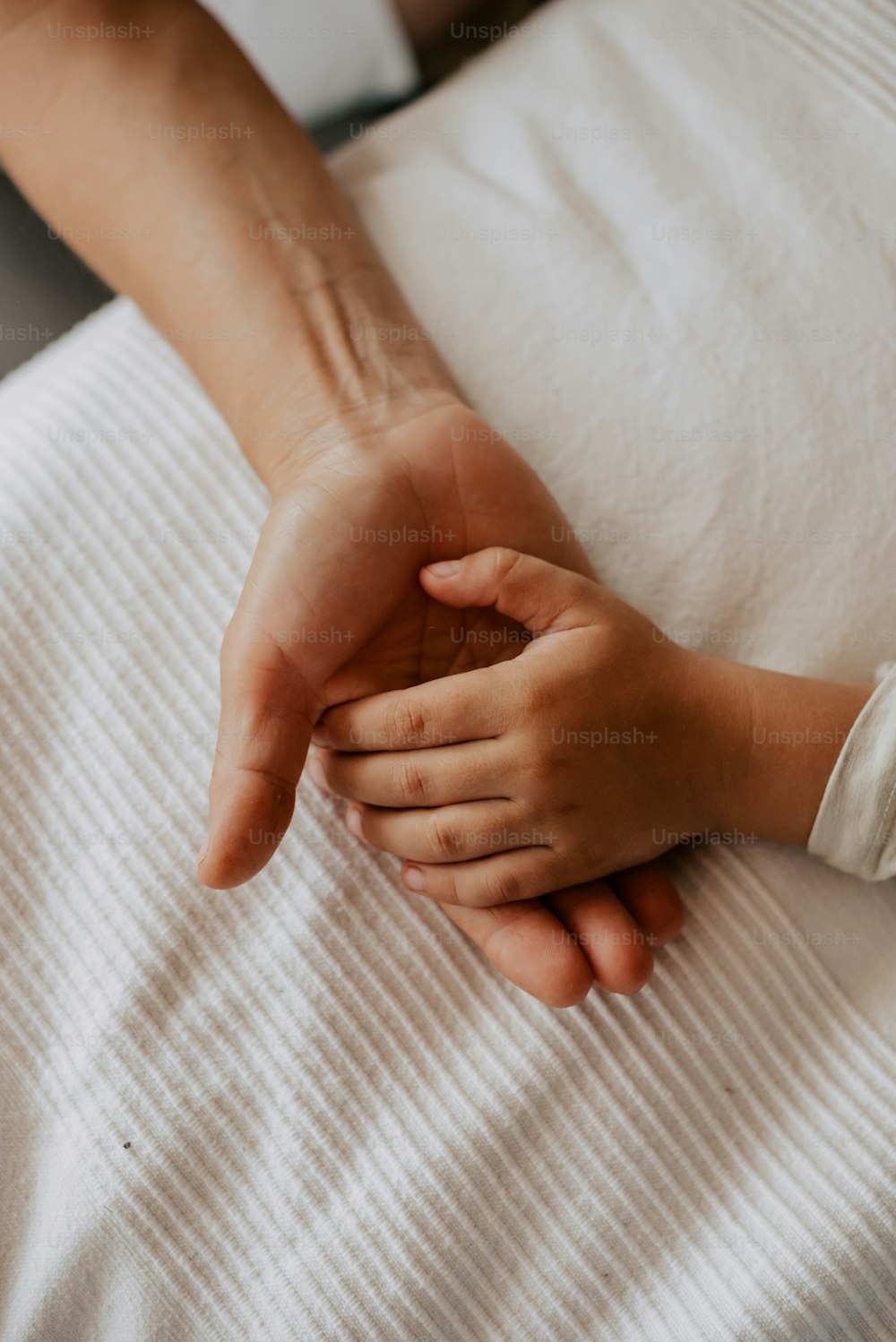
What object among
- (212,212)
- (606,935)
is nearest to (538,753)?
(606,935)

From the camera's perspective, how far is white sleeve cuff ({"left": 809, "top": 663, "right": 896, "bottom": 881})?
0.65m

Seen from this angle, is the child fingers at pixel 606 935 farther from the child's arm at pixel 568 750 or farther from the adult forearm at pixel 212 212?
the adult forearm at pixel 212 212

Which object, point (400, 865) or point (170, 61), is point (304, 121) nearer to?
point (170, 61)

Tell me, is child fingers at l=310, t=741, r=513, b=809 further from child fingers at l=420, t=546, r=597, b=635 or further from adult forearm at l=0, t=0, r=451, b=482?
adult forearm at l=0, t=0, r=451, b=482

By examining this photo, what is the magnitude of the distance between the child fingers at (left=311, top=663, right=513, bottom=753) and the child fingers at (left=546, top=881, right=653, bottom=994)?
13cm

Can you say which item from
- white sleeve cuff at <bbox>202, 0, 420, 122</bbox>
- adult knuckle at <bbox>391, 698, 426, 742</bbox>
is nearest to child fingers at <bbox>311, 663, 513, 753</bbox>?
adult knuckle at <bbox>391, 698, 426, 742</bbox>

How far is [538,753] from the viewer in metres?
0.64

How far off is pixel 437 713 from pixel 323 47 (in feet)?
2.41

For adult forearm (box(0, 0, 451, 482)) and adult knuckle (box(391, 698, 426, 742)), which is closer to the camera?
adult knuckle (box(391, 698, 426, 742))

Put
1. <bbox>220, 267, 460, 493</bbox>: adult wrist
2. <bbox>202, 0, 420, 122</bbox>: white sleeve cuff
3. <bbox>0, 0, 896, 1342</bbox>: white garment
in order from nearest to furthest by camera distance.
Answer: <bbox>0, 0, 896, 1342</bbox>: white garment, <bbox>220, 267, 460, 493</bbox>: adult wrist, <bbox>202, 0, 420, 122</bbox>: white sleeve cuff

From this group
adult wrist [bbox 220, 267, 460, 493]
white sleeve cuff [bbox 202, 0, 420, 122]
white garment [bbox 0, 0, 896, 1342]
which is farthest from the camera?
white sleeve cuff [bbox 202, 0, 420, 122]

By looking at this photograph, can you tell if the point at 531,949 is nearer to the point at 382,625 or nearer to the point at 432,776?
the point at 432,776

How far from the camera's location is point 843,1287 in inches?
23.2

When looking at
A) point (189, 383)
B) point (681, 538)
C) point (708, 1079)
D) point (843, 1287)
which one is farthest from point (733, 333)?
point (843, 1287)
